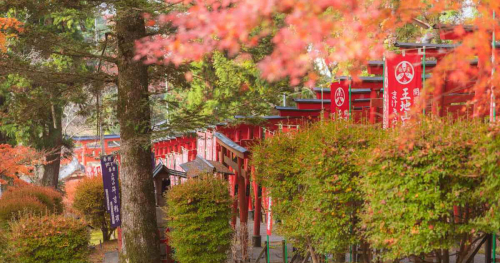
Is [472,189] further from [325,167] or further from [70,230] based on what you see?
[70,230]

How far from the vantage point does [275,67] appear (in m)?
5.06

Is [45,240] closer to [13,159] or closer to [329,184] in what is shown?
[329,184]

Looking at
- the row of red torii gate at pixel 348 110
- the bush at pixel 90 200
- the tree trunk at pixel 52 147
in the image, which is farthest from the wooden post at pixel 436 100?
the tree trunk at pixel 52 147

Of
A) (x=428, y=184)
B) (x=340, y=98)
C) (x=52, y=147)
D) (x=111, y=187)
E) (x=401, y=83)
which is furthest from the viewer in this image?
(x=52, y=147)

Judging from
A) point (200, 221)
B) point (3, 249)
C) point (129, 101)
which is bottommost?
point (3, 249)

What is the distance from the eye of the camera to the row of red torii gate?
34.3 feet

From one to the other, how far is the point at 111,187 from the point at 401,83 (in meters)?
7.19

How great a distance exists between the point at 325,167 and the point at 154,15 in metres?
6.11

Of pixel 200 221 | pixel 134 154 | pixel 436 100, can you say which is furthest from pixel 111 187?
pixel 436 100

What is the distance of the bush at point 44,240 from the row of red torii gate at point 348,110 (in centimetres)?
300

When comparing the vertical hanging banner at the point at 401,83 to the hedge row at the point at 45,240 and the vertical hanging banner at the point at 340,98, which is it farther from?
the hedge row at the point at 45,240

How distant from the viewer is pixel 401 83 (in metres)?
10.6

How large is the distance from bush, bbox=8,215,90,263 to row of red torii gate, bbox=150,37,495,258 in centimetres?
300

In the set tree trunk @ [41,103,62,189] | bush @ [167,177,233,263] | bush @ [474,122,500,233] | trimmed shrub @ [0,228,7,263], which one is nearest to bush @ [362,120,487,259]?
bush @ [474,122,500,233]
